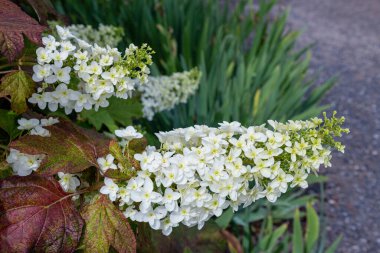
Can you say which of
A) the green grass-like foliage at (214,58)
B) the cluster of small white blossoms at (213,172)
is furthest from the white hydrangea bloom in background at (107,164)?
the green grass-like foliage at (214,58)

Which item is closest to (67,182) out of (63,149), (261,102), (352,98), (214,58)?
(63,149)

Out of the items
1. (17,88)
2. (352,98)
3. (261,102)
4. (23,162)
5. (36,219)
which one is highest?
(352,98)

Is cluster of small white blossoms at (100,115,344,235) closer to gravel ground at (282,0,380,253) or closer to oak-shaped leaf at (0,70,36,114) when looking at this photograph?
oak-shaped leaf at (0,70,36,114)

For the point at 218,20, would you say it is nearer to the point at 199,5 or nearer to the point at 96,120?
the point at 199,5

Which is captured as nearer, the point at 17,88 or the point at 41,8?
the point at 17,88

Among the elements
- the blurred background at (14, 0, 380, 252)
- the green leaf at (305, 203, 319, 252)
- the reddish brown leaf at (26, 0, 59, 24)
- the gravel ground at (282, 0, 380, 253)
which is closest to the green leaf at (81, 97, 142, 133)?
the blurred background at (14, 0, 380, 252)

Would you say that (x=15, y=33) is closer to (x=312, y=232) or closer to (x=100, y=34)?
(x=100, y=34)
